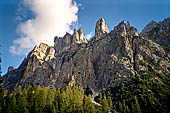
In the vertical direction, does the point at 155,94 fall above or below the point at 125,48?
below

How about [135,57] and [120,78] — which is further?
[135,57]

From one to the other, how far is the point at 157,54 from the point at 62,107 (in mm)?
153388

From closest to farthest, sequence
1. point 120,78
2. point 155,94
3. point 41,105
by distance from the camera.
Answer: point 41,105 < point 155,94 < point 120,78

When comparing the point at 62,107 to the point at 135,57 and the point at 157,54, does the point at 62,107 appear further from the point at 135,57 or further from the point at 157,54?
the point at 157,54

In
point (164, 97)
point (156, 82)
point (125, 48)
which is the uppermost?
point (125, 48)

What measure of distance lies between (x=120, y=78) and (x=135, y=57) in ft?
142

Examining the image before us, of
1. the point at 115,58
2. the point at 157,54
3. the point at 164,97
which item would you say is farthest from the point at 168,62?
the point at 164,97

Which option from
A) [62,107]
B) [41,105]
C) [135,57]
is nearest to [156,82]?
[135,57]

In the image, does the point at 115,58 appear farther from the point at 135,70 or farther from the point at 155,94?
the point at 155,94

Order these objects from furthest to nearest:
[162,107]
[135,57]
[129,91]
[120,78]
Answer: [135,57], [120,78], [129,91], [162,107]

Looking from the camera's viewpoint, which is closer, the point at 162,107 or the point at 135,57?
the point at 162,107

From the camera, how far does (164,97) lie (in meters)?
111

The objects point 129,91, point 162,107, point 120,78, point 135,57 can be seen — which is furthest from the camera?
point 135,57

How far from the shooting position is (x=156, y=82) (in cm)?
13500
